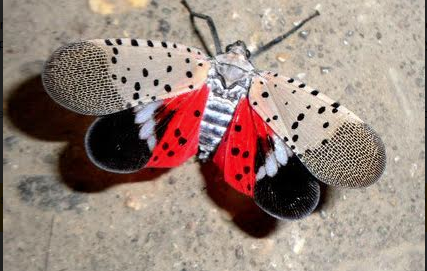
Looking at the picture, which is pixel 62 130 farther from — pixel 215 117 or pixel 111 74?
pixel 215 117

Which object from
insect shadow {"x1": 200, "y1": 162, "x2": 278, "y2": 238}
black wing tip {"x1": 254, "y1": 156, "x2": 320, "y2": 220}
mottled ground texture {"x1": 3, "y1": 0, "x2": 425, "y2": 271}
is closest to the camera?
black wing tip {"x1": 254, "y1": 156, "x2": 320, "y2": 220}

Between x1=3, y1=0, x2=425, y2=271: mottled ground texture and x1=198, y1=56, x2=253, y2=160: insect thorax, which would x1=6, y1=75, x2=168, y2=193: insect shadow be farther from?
x1=198, y1=56, x2=253, y2=160: insect thorax

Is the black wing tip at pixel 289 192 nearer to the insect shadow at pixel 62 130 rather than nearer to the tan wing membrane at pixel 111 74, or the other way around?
the tan wing membrane at pixel 111 74

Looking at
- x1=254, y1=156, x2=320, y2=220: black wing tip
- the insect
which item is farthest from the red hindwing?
x1=254, y1=156, x2=320, y2=220: black wing tip

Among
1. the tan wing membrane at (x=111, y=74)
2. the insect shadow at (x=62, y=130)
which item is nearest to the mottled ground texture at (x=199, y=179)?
the insect shadow at (x=62, y=130)

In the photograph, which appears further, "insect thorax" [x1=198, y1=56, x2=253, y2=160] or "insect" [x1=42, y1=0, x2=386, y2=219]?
"insect thorax" [x1=198, y1=56, x2=253, y2=160]

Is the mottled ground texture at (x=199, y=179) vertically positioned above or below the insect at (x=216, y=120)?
below

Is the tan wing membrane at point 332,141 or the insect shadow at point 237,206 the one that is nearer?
the tan wing membrane at point 332,141

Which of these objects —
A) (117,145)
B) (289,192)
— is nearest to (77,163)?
(117,145)
